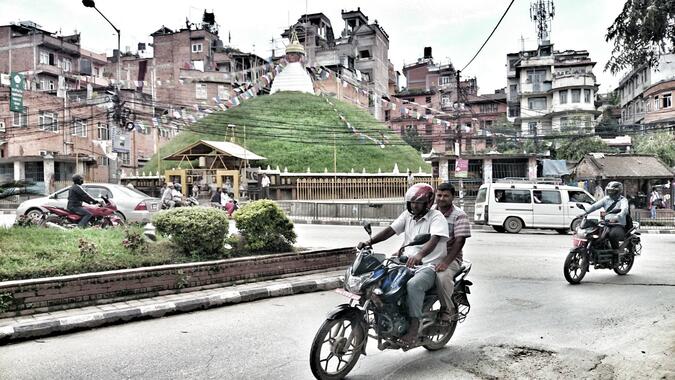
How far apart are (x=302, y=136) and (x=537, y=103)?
31.4m

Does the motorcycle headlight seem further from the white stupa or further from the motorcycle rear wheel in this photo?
the white stupa

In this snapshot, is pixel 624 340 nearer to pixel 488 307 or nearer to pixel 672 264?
pixel 488 307

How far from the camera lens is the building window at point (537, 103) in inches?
2431

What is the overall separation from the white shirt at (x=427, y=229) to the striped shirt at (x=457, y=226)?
0.30m

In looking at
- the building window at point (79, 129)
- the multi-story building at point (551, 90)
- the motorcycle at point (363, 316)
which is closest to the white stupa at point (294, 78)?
the building window at point (79, 129)

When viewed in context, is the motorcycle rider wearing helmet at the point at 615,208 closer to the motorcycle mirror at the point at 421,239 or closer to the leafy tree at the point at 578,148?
the motorcycle mirror at the point at 421,239

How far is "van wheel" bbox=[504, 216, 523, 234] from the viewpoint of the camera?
63.9 feet

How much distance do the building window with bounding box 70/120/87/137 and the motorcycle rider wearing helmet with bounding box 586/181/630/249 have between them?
1622 inches

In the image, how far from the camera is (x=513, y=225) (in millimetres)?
19547

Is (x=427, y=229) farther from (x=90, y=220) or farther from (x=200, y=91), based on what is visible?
(x=200, y=91)

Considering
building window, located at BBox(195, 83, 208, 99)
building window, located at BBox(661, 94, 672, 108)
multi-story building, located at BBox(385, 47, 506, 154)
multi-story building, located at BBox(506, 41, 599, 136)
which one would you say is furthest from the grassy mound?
building window, located at BBox(661, 94, 672, 108)

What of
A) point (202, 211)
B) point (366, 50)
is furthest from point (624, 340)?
point (366, 50)

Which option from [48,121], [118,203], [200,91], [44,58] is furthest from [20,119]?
[118,203]

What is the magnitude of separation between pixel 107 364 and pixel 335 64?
232 ft
